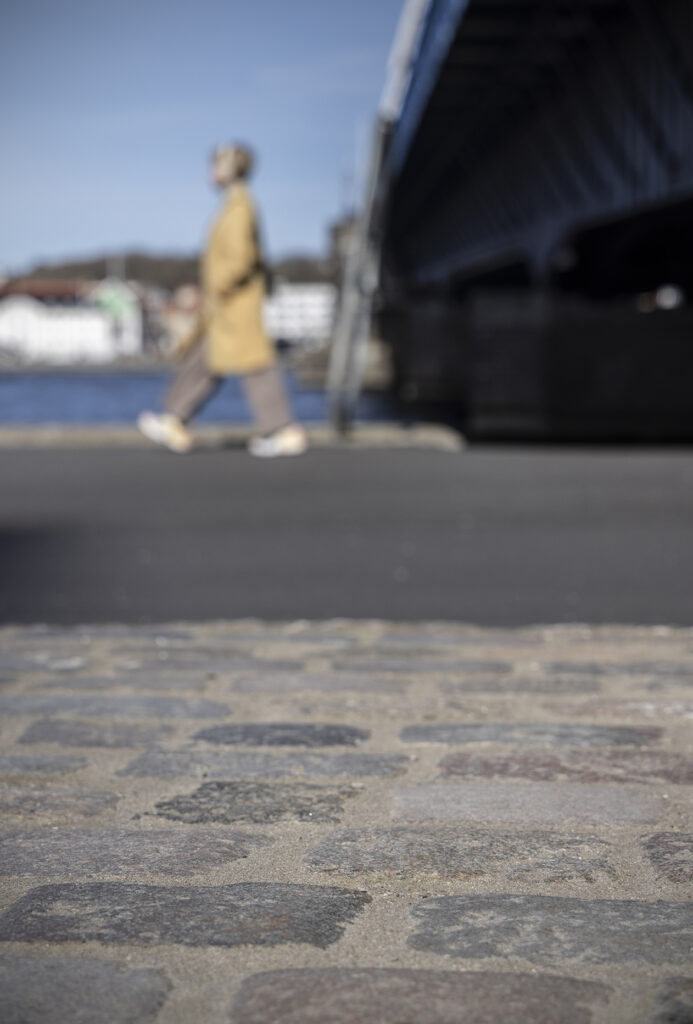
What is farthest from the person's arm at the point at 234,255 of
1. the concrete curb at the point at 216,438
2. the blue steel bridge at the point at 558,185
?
the blue steel bridge at the point at 558,185

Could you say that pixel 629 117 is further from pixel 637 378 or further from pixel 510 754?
pixel 510 754

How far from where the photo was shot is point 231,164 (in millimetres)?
10727

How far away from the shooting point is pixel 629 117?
16.3 m

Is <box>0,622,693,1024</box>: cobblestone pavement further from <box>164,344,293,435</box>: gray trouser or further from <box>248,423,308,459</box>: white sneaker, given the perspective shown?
<box>248,423,308,459</box>: white sneaker

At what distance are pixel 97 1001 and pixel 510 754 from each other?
4.71 feet

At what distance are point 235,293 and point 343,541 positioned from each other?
15.2 feet

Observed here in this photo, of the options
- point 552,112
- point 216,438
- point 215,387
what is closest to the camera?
point 215,387

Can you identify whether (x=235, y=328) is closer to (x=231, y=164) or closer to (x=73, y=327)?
(x=231, y=164)

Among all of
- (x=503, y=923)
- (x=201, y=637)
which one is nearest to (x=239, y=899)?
(x=503, y=923)

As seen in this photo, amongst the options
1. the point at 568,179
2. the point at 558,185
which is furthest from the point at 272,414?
the point at 558,185

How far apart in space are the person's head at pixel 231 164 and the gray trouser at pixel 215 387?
4.19 ft

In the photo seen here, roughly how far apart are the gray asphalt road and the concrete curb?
4.42 ft

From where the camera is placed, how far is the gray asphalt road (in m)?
5.21

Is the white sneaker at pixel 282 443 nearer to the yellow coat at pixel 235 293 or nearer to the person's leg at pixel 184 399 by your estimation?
the person's leg at pixel 184 399
